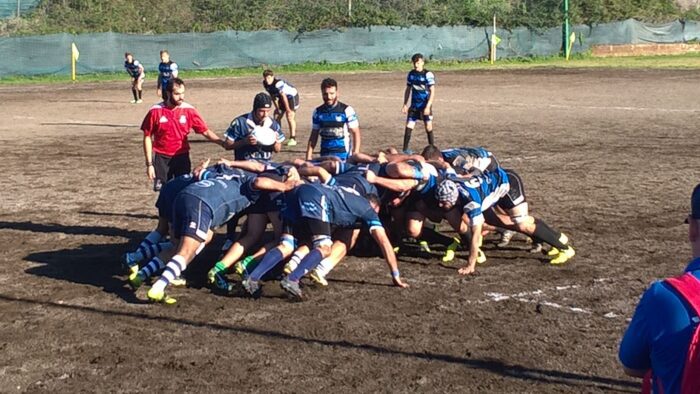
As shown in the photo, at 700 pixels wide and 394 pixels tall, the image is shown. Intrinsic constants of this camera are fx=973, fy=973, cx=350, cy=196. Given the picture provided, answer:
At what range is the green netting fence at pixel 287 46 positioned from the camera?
162ft

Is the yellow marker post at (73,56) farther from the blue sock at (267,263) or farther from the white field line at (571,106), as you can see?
the blue sock at (267,263)


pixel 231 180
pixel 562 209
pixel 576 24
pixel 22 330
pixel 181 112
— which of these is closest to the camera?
pixel 22 330

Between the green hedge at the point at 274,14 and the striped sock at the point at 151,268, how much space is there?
47595mm

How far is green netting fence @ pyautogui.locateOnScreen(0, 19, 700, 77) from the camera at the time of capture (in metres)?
49.3

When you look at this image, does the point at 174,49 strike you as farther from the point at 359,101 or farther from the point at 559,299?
the point at 559,299

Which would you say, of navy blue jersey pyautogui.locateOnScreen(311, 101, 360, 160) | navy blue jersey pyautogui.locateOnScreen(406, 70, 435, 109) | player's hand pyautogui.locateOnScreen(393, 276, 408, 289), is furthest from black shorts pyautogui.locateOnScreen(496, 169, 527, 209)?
navy blue jersey pyautogui.locateOnScreen(406, 70, 435, 109)

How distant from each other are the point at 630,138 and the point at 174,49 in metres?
35.0

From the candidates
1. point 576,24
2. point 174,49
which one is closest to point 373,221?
point 174,49

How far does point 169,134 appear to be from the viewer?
39.9 ft

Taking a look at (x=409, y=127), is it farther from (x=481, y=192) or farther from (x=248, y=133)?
Result: (x=481, y=192)

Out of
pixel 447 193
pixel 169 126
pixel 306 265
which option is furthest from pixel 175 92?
pixel 447 193

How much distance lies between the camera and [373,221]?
951cm

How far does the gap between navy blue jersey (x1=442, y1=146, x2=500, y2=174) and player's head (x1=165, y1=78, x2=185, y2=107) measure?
3321mm

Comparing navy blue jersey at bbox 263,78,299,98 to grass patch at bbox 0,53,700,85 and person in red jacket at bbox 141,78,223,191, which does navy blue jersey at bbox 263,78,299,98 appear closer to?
person in red jacket at bbox 141,78,223,191
